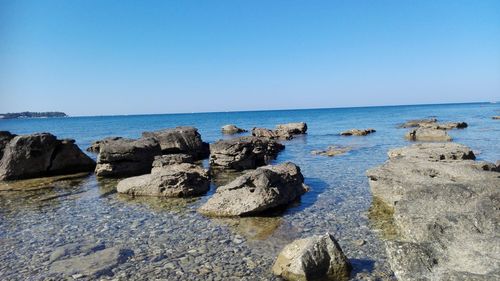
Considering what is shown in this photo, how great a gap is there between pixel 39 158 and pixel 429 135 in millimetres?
32638

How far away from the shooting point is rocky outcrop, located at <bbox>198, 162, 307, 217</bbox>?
12375 millimetres

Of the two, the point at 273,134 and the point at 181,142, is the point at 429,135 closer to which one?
the point at 273,134

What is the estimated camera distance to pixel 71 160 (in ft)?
75.9

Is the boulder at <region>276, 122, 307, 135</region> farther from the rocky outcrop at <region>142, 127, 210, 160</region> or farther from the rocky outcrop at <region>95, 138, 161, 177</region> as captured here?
the rocky outcrop at <region>95, 138, 161, 177</region>

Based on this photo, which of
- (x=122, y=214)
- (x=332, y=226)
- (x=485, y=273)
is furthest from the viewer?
(x=122, y=214)

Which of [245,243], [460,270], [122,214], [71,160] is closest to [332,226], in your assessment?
[245,243]

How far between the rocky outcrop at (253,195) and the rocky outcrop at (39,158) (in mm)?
13024

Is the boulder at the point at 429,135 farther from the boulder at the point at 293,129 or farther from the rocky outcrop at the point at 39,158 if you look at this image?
the rocky outcrop at the point at 39,158

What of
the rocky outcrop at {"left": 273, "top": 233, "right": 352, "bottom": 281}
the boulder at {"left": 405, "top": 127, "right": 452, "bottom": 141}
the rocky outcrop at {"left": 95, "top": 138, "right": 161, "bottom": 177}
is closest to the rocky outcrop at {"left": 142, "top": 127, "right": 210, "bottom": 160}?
the rocky outcrop at {"left": 95, "top": 138, "right": 161, "bottom": 177}

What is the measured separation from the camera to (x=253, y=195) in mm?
12797

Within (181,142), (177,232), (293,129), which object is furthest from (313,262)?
(293,129)

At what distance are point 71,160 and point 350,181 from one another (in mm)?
15960

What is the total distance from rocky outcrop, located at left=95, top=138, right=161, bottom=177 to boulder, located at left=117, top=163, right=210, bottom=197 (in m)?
4.57

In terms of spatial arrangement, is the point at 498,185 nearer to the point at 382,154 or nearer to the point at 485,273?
the point at 485,273
